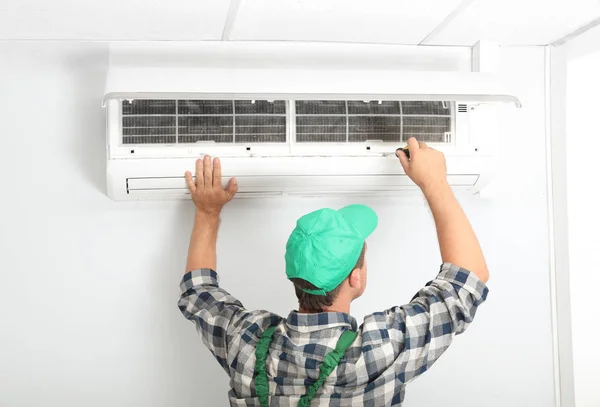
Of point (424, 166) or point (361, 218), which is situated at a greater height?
point (424, 166)

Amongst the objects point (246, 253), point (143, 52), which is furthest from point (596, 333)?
point (143, 52)

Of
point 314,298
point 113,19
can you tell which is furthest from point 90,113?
point 314,298

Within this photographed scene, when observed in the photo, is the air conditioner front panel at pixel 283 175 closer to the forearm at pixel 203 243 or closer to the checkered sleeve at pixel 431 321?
the forearm at pixel 203 243

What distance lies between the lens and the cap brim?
1444 mm

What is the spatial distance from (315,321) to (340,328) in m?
0.06

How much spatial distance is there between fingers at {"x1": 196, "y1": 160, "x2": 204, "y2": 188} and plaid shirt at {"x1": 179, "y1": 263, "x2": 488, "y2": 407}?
0.43 metres

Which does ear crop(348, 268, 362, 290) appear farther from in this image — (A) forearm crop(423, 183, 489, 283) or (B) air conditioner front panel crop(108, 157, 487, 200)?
(B) air conditioner front panel crop(108, 157, 487, 200)

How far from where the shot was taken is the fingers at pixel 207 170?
1599 millimetres

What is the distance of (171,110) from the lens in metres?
1.61

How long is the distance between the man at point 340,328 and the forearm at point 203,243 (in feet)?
0.64

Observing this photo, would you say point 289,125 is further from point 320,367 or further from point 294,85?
point 320,367

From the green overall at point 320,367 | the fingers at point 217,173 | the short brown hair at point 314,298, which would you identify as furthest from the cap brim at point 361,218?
the fingers at point 217,173

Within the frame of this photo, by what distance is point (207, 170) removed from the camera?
1.61 meters

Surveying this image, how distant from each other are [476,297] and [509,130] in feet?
2.55
